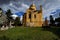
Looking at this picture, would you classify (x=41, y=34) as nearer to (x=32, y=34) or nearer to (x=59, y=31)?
(x=32, y=34)

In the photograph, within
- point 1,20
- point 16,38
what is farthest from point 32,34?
point 1,20

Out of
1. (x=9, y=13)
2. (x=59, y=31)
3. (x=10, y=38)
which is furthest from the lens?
(x=9, y=13)

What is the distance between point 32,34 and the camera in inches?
985

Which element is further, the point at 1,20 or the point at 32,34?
the point at 1,20

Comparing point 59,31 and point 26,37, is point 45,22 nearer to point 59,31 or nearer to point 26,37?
point 59,31

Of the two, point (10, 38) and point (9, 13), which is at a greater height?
point (9, 13)

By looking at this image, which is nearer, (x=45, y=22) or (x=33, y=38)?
(x=33, y=38)

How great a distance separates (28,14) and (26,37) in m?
21.8

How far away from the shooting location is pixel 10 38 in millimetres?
22859

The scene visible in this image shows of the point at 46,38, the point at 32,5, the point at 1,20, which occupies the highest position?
the point at 32,5

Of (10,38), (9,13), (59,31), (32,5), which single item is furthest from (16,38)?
(9,13)

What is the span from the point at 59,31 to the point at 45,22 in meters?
16.1

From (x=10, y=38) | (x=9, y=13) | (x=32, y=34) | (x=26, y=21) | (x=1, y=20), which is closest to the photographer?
(x=10, y=38)

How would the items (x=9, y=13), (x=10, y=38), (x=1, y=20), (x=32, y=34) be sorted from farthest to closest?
(x=9, y=13), (x=1, y=20), (x=32, y=34), (x=10, y=38)
